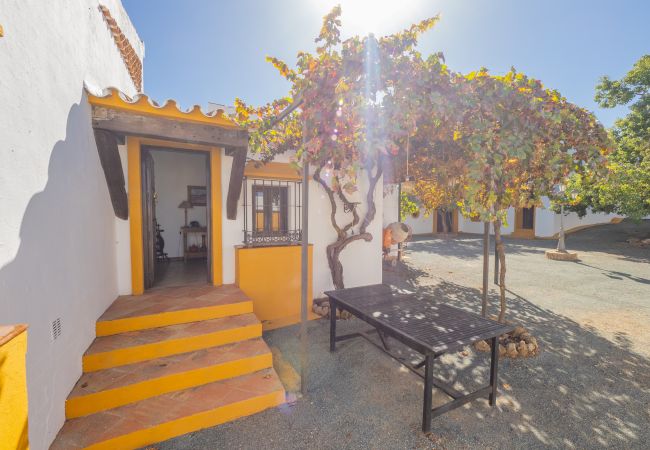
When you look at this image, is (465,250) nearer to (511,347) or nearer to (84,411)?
(511,347)

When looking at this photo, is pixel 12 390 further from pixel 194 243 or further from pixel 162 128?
pixel 194 243

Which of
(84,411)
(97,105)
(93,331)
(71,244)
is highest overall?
(97,105)

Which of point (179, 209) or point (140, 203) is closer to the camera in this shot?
point (140, 203)

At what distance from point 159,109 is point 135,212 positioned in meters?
1.73

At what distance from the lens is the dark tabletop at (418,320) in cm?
264

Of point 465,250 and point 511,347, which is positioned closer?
point 511,347

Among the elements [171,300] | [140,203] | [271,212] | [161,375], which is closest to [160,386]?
[161,375]

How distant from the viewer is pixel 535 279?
814cm

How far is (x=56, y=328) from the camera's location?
7.88ft

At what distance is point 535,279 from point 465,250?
5617 millimetres

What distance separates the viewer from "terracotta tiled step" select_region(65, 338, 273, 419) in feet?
8.59

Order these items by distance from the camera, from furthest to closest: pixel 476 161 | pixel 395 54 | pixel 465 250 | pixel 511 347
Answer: pixel 465 250
pixel 511 347
pixel 476 161
pixel 395 54

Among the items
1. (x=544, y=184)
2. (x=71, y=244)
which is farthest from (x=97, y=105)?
(x=544, y=184)

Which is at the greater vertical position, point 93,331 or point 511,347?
point 93,331
